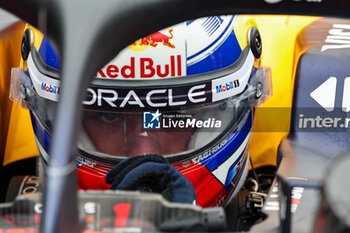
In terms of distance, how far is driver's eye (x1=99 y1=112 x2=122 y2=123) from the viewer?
1.45 meters

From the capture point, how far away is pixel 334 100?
1.49 metres

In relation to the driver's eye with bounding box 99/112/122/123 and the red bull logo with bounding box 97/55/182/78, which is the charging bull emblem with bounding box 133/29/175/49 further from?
the driver's eye with bounding box 99/112/122/123

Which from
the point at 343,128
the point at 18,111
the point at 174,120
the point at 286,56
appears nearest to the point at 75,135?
the point at 174,120

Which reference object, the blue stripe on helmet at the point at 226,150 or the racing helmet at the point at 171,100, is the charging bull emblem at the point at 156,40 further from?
the blue stripe on helmet at the point at 226,150

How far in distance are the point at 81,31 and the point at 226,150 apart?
1.06 m

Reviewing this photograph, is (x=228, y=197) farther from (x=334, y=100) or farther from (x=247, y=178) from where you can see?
(x=334, y=100)

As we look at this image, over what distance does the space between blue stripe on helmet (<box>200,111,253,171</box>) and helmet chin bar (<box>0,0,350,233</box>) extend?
94 centimetres

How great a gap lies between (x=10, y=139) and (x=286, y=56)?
102 centimetres

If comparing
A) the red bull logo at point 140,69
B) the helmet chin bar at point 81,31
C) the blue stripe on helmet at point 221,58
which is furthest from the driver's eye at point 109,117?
the helmet chin bar at point 81,31

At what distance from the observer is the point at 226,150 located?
151 cm

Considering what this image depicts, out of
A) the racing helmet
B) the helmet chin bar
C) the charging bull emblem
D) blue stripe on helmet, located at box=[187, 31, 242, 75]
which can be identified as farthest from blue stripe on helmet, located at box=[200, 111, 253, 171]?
the helmet chin bar

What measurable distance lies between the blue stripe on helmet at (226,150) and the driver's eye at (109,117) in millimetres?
270

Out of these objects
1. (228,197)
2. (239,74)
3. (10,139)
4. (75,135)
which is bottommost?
(228,197)

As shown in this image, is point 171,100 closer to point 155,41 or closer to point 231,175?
point 155,41
